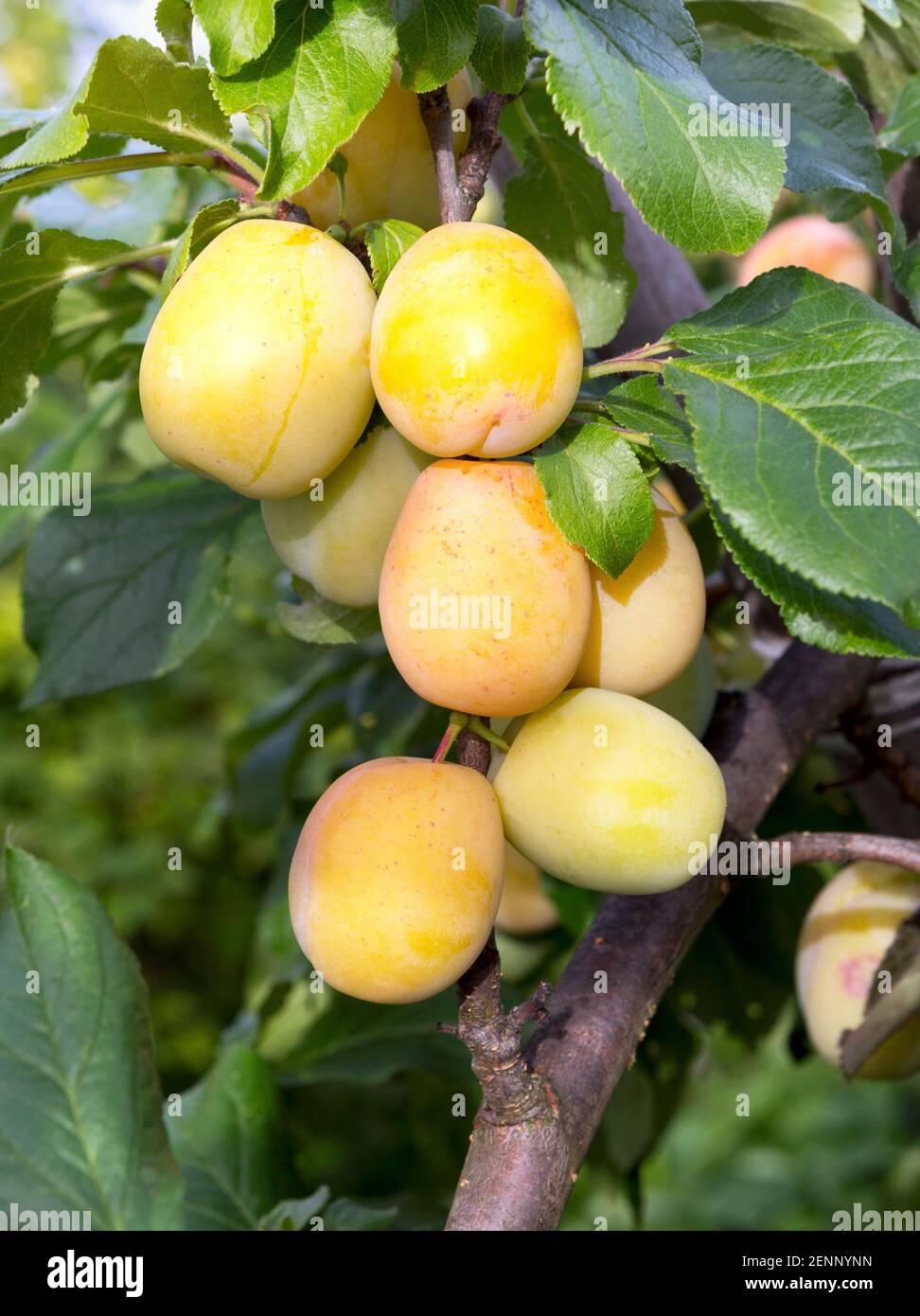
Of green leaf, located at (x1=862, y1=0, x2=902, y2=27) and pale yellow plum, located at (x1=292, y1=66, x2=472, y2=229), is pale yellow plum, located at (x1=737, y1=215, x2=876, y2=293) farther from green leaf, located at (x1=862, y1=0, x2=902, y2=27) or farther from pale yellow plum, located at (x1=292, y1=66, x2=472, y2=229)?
pale yellow plum, located at (x1=292, y1=66, x2=472, y2=229)

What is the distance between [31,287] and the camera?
0.60 metres

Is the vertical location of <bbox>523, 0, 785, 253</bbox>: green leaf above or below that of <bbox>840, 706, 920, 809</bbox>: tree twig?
above

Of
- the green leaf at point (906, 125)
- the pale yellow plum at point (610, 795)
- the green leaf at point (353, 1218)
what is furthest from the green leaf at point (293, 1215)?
the green leaf at point (906, 125)

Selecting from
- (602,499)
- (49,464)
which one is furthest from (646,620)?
(49,464)

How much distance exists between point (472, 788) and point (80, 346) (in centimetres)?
69

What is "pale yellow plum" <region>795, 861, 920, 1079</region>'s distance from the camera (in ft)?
2.71

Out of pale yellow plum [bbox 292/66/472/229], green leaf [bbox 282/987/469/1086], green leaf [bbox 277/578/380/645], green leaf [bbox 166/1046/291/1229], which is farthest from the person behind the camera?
green leaf [bbox 282/987/469/1086]

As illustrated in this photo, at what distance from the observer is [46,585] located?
2.82 ft

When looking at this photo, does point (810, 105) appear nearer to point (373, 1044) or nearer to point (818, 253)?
point (373, 1044)

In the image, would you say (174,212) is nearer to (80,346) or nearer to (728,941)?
(80,346)

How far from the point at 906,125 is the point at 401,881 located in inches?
19.3

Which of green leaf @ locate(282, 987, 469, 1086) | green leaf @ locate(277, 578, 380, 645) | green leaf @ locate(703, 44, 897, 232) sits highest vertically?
green leaf @ locate(703, 44, 897, 232)

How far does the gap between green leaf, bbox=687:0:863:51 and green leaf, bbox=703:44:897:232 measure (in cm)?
12

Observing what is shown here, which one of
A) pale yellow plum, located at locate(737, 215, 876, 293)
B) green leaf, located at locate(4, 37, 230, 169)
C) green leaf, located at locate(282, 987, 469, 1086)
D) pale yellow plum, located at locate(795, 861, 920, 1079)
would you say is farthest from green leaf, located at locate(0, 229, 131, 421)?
pale yellow plum, located at locate(737, 215, 876, 293)
